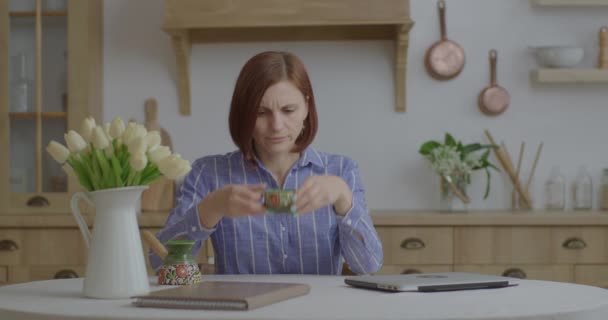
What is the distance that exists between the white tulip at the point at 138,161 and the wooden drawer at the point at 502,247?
1983 mm

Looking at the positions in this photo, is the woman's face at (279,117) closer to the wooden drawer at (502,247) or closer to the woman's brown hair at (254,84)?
the woman's brown hair at (254,84)

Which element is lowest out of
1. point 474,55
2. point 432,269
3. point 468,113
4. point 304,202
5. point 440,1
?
point 432,269

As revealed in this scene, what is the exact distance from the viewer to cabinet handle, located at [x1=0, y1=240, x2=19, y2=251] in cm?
343

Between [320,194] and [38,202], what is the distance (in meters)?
2.18

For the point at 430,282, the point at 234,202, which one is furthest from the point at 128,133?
the point at 430,282

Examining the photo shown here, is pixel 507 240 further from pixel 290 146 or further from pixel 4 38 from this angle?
pixel 4 38

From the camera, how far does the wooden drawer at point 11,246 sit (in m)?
3.43

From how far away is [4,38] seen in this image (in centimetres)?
370

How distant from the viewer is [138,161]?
5.06 feet

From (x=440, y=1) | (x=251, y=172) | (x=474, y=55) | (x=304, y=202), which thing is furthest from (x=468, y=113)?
(x=304, y=202)

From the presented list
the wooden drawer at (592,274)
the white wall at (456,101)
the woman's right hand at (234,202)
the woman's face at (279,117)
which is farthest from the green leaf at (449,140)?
the woman's right hand at (234,202)

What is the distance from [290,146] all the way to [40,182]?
71.1 inches

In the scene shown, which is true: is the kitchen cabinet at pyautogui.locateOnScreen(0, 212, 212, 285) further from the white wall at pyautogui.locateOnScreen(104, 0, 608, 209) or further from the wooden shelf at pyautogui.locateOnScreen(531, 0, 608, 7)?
the wooden shelf at pyautogui.locateOnScreen(531, 0, 608, 7)

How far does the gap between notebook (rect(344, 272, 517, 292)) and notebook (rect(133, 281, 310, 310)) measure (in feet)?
0.54
